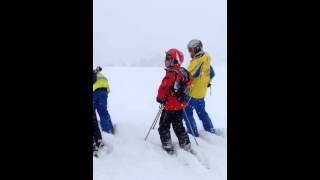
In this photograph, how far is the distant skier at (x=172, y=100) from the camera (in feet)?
17.6

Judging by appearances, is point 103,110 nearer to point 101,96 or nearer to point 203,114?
point 101,96

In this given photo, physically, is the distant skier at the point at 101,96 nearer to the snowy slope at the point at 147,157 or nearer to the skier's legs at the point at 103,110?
the skier's legs at the point at 103,110

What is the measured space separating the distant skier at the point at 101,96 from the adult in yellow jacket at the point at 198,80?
1190 millimetres

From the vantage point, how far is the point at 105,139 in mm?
5410

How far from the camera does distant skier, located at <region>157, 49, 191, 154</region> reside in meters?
5.36

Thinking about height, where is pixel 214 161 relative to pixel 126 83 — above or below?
below

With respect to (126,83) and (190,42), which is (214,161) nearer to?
(190,42)

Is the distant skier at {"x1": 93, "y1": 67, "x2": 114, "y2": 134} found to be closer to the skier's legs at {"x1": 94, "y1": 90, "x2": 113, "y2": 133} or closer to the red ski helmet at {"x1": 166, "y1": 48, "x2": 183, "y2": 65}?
the skier's legs at {"x1": 94, "y1": 90, "x2": 113, "y2": 133}

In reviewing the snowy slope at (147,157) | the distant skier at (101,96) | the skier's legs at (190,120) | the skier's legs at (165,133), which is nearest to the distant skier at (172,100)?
the skier's legs at (165,133)
